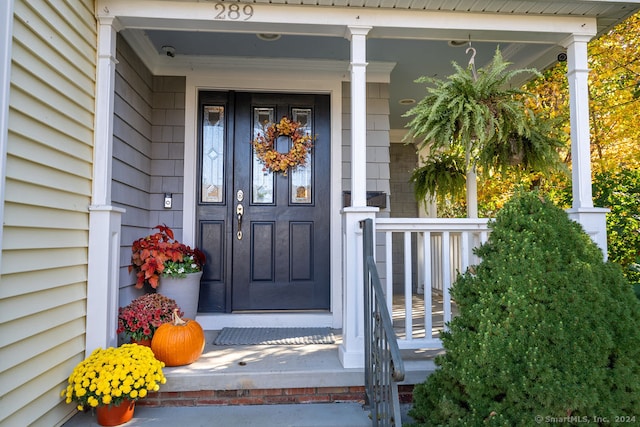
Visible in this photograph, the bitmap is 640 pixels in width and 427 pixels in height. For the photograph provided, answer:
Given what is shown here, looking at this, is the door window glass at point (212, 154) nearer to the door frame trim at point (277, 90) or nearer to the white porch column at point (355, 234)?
the door frame trim at point (277, 90)

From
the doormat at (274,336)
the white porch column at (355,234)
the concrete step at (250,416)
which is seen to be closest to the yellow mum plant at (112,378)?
the concrete step at (250,416)

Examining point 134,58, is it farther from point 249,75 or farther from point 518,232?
point 518,232

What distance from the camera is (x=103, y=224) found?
241 centimetres

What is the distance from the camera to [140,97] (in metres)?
3.27

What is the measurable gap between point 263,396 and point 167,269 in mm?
1217

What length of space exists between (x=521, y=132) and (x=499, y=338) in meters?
1.32

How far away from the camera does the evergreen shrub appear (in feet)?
5.32

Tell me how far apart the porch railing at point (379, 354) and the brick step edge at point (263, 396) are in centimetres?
16

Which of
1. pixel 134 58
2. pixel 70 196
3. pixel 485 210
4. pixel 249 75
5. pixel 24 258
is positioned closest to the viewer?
pixel 24 258

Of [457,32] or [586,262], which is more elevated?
[457,32]

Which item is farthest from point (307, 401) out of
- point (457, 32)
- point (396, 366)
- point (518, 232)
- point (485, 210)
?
point (485, 210)

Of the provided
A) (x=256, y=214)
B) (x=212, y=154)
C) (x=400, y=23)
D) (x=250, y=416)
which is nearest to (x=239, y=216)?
(x=256, y=214)

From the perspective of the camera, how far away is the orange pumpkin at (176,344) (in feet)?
7.91

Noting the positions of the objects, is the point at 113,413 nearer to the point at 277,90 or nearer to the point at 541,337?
the point at 541,337
